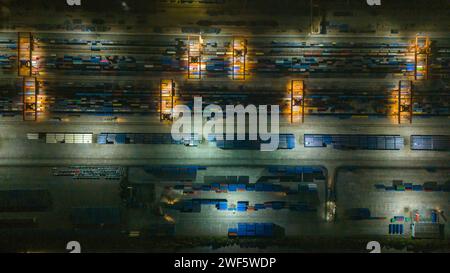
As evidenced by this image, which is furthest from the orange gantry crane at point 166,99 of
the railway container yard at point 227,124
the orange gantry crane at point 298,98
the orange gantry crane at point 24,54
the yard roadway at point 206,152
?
the orange gantry crane at point 24,54

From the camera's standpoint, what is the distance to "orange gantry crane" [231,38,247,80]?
35.3 feet

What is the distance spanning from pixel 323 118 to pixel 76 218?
8.41 m

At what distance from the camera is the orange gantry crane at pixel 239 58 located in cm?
1077

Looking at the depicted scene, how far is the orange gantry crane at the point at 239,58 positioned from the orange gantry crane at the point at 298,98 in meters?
1.63

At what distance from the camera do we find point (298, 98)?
425 inches

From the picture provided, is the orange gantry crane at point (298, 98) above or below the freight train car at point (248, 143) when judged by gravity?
above

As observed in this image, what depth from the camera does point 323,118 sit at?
10922mm

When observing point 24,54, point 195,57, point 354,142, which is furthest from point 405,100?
point 24,54

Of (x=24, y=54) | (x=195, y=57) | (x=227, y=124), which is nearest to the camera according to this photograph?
(x=24, y=54)

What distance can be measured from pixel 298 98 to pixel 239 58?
2260 mm

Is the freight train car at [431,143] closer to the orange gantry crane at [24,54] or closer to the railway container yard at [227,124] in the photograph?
the railway container yard at [227,124]

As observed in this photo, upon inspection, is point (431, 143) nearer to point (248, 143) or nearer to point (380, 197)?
point (380, 197)

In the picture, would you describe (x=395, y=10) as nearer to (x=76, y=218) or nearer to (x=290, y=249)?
(x=290, y=249)

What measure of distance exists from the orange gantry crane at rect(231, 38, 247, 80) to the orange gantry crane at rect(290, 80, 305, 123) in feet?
5.35
